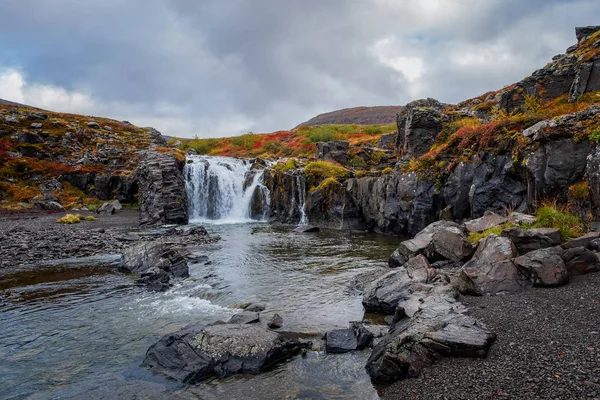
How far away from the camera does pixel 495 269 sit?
10891 mm

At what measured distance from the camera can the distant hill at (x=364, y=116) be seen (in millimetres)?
121844

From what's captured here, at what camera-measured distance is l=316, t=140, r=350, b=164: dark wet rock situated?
43.4 m

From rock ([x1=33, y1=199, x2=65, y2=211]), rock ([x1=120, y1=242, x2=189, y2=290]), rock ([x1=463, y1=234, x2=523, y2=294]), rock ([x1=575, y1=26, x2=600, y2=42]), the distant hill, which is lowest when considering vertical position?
rock ([x1=120, y1=242, x2=189, y2=290])

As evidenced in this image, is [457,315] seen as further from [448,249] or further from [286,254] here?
[286,254]

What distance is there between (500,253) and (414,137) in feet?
70.8

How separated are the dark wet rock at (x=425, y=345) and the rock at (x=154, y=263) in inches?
420

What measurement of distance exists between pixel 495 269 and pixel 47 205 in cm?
5243

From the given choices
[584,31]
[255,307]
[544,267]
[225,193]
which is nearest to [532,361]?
[544,267]

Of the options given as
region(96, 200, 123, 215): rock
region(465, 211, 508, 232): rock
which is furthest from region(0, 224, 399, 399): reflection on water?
region(96, 200, 123, 215): rock

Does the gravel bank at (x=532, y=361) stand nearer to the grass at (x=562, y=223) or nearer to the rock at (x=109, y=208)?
the grass at (x=562, y=223)

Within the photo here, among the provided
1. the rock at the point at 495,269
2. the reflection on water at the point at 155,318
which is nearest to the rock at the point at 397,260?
the reflection on water at the point at 155,318

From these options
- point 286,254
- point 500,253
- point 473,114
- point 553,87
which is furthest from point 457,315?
point 473,114

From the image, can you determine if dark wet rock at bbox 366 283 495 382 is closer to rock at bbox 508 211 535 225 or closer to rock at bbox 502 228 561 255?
rock at bbox 502 228 561 255

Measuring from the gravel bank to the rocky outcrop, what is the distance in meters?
34.2
